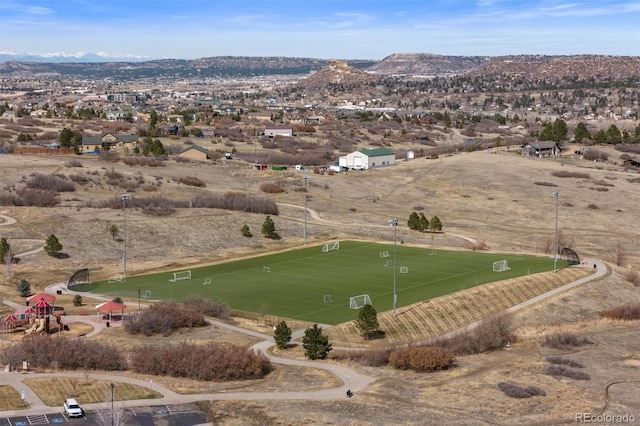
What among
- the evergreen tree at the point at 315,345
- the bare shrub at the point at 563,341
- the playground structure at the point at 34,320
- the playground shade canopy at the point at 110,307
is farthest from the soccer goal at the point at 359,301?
the playground structure at the point at 34,320

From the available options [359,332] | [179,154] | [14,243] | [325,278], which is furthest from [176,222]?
[179,154]

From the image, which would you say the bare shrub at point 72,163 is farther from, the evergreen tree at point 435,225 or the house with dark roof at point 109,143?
the evergreen tree at point 435,225

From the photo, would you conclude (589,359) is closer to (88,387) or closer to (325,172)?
(88,387)

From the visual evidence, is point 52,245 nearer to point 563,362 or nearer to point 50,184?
point 50,184

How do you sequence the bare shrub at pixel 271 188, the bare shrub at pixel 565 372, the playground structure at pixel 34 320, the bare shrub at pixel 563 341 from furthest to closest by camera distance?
the bare shrub at pixel 271 188
the bare shrub at pixel 563 341
the playground structure at pixel 34 320
the bare shrub at pixel 565 372

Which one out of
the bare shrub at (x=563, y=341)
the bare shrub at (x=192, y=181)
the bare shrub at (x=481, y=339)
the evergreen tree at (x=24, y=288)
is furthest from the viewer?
the bare shrub at (x=192, y=181)

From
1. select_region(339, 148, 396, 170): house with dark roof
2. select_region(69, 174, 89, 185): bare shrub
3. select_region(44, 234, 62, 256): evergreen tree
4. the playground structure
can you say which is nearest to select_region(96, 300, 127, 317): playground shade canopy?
the playground structure
